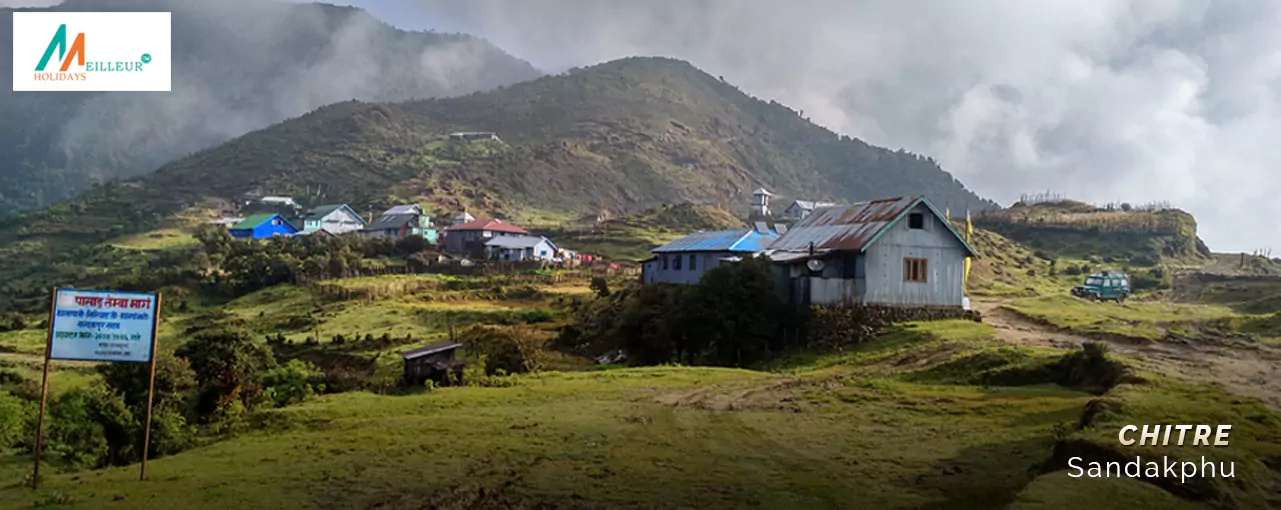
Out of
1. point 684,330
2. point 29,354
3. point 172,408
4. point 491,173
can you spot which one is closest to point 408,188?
point 491,173

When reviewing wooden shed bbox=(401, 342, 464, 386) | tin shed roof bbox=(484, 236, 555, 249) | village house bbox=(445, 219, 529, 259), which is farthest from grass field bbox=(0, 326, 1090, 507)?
village house bbox=(445, 219, 529, 259)

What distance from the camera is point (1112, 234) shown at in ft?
233

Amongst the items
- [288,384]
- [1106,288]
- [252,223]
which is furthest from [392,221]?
[288,384]

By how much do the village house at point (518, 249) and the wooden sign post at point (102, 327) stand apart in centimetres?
6602

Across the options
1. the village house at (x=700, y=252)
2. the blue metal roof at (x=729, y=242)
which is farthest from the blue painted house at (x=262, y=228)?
the blue metal roof at (x=729, y=242)

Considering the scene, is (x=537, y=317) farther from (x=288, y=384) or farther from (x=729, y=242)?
(x=288, y=384)

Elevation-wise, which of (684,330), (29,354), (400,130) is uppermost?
(400,130)

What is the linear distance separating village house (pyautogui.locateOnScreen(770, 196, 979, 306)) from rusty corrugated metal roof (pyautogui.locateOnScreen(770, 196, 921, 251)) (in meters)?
0.07

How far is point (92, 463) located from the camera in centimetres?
1398

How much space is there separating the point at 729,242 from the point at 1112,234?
45.2m

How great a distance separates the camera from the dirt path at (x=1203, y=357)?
17.2 m

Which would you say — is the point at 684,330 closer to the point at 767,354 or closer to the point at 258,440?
the point at 767,354

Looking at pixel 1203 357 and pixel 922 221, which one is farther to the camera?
pixel 922 221

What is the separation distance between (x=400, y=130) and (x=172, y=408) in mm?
174791
